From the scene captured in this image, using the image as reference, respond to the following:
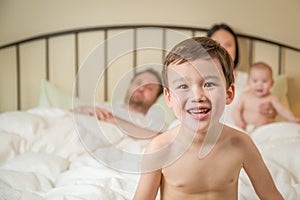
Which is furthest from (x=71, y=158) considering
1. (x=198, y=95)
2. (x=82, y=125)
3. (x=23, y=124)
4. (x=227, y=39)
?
(x=227, y=39)

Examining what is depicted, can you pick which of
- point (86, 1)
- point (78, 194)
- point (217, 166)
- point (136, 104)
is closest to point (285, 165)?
point (217, 166)

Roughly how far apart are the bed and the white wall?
0.06 m

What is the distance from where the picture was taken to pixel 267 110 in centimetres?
173

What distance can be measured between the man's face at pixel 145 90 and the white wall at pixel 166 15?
0.44m

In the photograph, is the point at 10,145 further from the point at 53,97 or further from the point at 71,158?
the point at 53,97

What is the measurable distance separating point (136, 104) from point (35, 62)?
0.74 m

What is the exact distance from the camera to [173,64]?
2.07 ft

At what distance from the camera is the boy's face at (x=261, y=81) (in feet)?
5.60

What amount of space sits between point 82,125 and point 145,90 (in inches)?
26.5

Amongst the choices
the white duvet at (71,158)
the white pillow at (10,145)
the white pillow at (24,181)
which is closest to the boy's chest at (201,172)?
the white duvet at (71,158)

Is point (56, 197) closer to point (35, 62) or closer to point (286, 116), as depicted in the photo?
point (286, 116)

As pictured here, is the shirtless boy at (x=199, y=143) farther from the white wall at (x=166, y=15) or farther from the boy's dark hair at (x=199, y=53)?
the white wall at (x=166, y=15)

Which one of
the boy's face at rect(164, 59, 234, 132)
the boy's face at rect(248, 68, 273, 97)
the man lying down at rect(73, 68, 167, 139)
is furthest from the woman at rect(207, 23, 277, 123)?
the boy's face at rect(164, 59, 234, 132)

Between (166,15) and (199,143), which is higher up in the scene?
(166,15)
